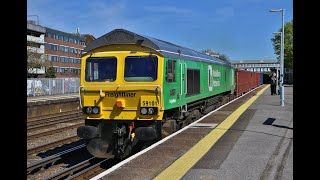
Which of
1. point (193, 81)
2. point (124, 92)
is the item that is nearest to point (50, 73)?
point (193, 81)

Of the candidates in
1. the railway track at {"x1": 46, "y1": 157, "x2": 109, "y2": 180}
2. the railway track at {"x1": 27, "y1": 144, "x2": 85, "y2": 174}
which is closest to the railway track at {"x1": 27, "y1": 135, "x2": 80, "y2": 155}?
the railway track at {"x1": 27, "y1": 144, "x2": 85, "y2": 174}

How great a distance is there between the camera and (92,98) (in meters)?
9.59

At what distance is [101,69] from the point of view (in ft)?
31.8

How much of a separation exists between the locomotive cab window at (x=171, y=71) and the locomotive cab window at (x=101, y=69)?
1383mm

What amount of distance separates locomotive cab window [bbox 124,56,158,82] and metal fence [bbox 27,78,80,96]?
3098cm

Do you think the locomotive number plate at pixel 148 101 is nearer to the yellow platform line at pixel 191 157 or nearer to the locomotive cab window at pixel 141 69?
the locomotive cab window at pixel 141 69

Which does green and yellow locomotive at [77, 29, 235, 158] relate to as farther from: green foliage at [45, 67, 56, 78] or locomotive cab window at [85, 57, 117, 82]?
green foliage at [45, 67, 56, 78]

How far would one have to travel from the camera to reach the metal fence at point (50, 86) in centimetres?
3900

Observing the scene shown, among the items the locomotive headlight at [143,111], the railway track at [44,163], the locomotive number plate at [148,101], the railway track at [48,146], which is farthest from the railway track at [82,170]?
the railway track at [48,146]

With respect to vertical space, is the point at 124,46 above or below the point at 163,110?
above

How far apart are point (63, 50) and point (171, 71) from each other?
80.6 meters
